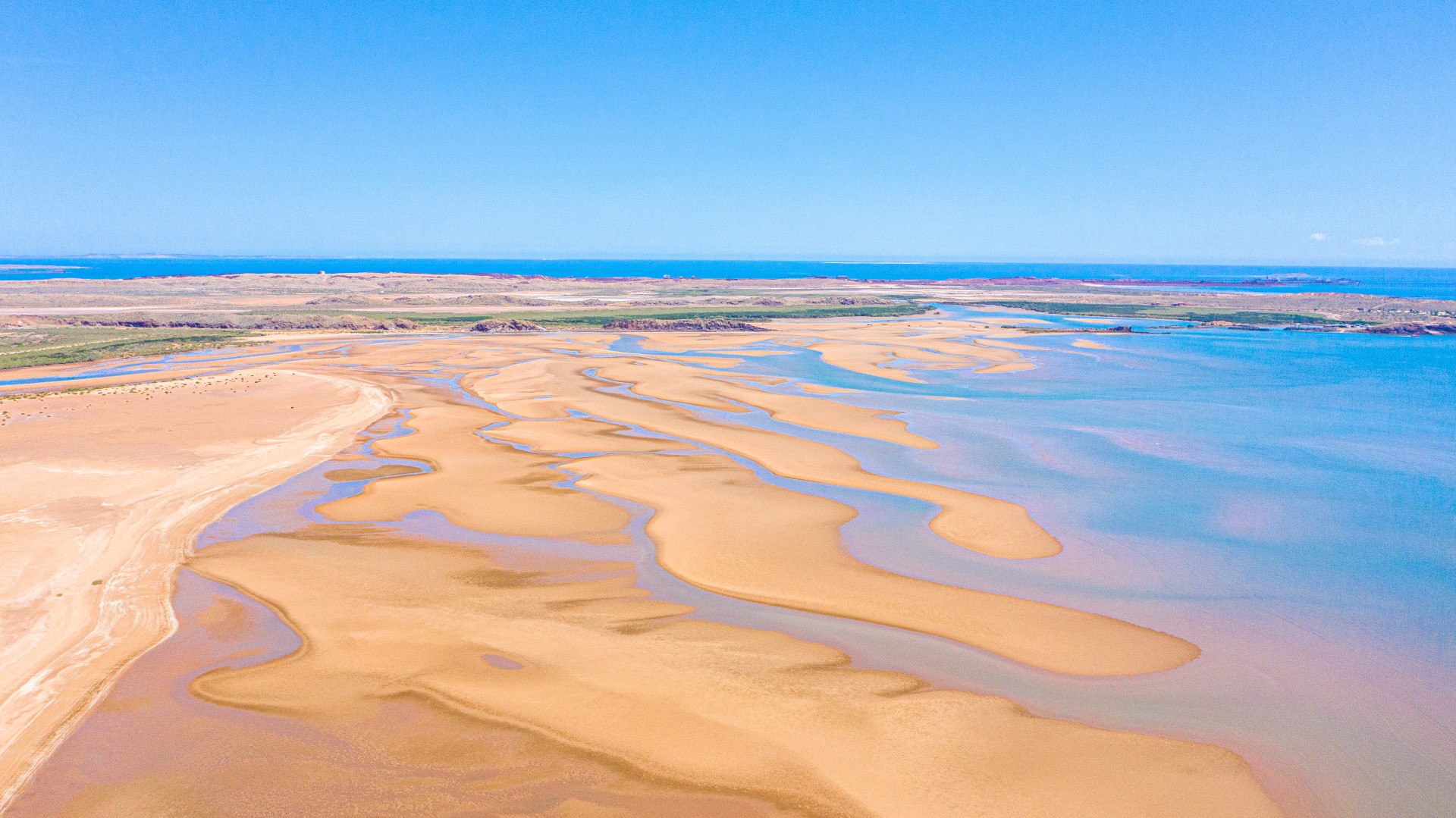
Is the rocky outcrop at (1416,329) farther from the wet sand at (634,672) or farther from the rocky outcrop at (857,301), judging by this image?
the wet sand at (634,672)

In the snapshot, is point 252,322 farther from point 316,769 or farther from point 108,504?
point 316,769

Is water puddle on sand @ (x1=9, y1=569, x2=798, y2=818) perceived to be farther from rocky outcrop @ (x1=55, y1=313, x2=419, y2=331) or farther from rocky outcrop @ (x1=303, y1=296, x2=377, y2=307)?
rocky outcrop @ (x1=303, y1=296, x2=377, y2=307)

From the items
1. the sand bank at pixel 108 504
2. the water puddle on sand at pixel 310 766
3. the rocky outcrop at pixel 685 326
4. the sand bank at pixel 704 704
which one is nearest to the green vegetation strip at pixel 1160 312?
the rocky outcrop at pixel 685 326

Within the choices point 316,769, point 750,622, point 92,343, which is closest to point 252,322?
point 92,343

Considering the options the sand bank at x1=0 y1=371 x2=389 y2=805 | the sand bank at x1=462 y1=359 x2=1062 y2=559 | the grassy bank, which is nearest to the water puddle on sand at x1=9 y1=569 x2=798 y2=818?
the sand bank at x1=0 y1=371 x2=389 y2=805

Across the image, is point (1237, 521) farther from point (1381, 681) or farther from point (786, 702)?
point (786, 702)
